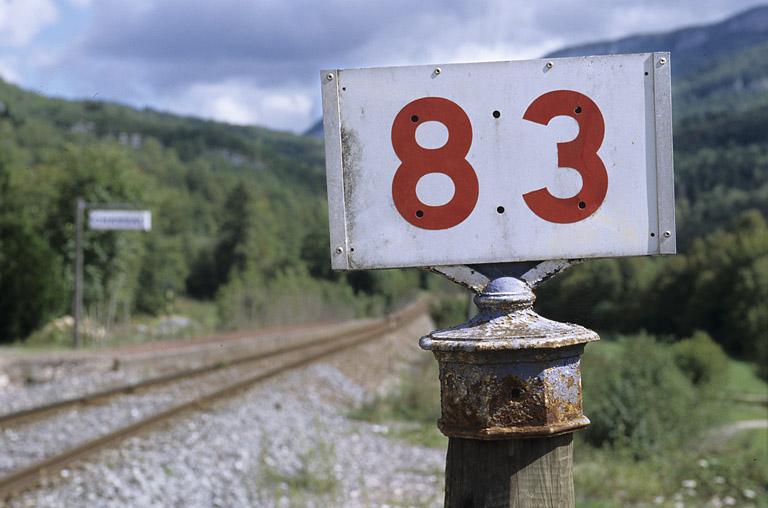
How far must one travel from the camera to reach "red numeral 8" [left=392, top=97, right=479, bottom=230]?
174cm

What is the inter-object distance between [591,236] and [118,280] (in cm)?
3138

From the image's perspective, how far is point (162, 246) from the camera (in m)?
53.5

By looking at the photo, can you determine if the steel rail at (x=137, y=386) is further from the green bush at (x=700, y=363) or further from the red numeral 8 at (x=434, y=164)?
the red numeral 8 at (x=434, y=164)

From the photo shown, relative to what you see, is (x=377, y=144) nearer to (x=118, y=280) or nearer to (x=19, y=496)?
(x=19, y=496)

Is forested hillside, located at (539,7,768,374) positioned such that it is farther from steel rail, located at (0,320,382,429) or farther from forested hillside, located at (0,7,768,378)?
steel rail, located at (0,320,382,429)

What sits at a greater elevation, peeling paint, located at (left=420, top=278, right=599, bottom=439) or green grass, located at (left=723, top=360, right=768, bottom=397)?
peeling paint, located at (left=420, top=278, right=599, bottom=439)

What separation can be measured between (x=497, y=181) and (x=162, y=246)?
5359 centimetres

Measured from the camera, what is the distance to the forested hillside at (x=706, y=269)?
312cm

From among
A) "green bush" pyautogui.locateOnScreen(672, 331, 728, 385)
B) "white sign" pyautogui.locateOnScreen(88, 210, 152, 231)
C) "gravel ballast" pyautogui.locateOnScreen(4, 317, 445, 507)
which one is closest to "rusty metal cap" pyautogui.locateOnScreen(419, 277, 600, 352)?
"gravel ballast" pyautogui.locateOnScreen(4, 317, 445, 507)

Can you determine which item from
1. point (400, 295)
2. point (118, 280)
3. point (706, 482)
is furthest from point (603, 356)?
point (118, 280)

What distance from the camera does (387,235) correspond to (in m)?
1.75

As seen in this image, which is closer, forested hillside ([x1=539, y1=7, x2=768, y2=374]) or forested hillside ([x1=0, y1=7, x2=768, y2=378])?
forested hillside ([x1=539, y1=7, x2=768, y2=374])

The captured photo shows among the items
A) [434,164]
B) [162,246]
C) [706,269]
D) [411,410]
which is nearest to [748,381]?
[706,269]

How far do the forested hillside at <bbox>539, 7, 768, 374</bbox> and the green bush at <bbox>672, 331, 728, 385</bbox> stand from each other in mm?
451
